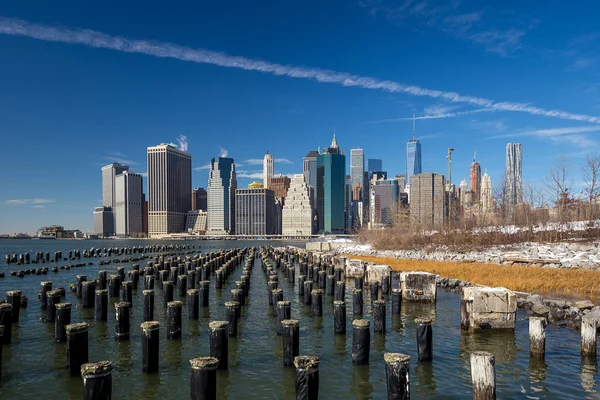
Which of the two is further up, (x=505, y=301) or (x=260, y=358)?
(x=505, y=301)

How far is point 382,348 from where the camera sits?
48.4 ft

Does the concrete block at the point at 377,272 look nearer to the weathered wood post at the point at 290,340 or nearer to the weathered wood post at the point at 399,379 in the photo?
the weathered wood post at the point at 290,340

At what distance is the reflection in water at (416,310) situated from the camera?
19.5 metres

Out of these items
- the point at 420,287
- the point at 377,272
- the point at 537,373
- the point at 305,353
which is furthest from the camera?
the point at 377,272

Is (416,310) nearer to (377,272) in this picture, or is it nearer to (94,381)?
(377,272)

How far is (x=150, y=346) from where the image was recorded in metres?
12.1

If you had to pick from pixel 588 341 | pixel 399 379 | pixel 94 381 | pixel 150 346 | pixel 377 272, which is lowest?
pixel 377 272

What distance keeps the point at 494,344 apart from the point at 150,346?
458 inches

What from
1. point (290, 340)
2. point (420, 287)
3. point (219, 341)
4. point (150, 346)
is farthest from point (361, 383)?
point (420, 287)

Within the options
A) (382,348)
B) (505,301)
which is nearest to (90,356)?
(382,348)

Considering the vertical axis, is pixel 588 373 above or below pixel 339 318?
below

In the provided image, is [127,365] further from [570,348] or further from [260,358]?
[570,348]

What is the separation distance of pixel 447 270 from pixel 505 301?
48.9 feet

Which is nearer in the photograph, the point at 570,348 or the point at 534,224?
the point at 570,348
